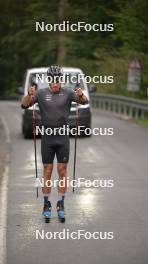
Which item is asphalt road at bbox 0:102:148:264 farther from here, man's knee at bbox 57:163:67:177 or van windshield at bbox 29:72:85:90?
van windshield at bbox 29:72:85:90

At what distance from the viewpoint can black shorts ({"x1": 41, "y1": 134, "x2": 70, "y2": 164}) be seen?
10500 millimetres

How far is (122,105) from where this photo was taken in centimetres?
3541

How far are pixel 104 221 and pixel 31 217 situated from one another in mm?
1022

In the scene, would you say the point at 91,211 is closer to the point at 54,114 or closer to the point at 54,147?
the point at 54,147

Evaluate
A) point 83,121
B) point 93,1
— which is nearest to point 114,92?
point 93,1

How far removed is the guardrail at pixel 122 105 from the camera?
3092 centimetres

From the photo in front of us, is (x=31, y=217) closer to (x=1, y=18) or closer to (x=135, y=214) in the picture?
(x=135, y=214)

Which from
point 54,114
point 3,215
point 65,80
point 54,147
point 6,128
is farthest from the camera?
point 6,128

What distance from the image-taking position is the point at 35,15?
5378cm

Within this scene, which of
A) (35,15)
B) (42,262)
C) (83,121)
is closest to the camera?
(42,262)

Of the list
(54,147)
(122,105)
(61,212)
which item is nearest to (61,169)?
(54,147)

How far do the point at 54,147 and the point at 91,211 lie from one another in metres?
1.37

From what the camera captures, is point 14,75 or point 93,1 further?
point 14,75

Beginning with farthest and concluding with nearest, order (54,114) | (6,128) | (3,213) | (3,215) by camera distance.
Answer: (6,128), (3,213), (3,215), (54,114)
